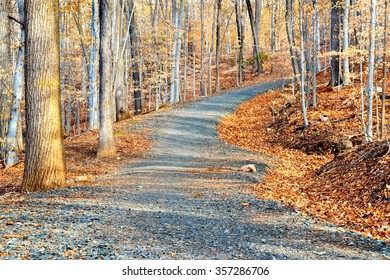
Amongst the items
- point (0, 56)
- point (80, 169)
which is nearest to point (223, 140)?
point (80, 169)

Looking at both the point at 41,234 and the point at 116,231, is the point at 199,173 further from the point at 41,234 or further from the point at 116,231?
the point at 41,234

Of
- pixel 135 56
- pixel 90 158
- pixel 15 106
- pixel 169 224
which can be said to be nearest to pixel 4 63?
pixel 15 106

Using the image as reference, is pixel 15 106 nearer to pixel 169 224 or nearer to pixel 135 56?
pixel 169 224

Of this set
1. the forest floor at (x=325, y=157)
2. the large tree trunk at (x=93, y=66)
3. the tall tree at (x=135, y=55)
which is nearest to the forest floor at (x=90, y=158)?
the large tree trunk at (x=93, y=66)

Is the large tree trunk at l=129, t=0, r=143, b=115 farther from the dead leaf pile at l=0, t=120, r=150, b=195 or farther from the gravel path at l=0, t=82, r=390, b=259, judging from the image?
the gravel path at l=0, t=82, r=390, b=259

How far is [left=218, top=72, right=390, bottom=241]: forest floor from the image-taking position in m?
7.64

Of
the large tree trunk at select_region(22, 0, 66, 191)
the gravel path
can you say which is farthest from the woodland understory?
the gravel path

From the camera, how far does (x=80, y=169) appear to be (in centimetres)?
1182

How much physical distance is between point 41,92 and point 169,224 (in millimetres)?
3759

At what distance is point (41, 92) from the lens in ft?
26.6

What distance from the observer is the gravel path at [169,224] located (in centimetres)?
509

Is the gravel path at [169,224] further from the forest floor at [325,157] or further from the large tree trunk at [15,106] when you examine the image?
the large tree trunk at [15,106]
